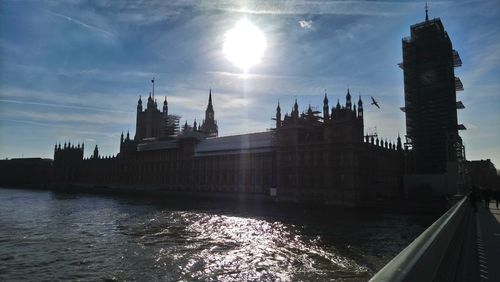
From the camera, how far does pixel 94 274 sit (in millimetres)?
22406

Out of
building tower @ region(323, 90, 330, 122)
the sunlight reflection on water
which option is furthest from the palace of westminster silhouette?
the sunlight reflection on water

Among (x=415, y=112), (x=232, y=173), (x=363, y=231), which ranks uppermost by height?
(x=415, y=112)

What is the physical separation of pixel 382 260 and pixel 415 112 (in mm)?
88375

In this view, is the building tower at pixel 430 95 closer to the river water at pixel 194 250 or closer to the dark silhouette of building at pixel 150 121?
the river water at pixel 194 250

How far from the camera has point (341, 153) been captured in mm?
82062

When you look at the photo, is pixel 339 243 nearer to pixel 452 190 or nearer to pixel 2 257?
pixel 2 257

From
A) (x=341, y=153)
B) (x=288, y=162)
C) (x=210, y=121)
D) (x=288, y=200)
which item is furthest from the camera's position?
(x=210, y=121)

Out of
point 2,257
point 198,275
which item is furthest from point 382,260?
point 2,257

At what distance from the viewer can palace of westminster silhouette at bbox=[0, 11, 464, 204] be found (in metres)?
82.5

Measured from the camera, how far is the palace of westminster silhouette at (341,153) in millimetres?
82500

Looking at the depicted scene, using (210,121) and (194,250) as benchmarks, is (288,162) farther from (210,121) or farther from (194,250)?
(210,121)

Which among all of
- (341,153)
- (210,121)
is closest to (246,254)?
(341,153)

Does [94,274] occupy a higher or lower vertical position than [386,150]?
lower

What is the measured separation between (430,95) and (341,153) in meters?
39.1
